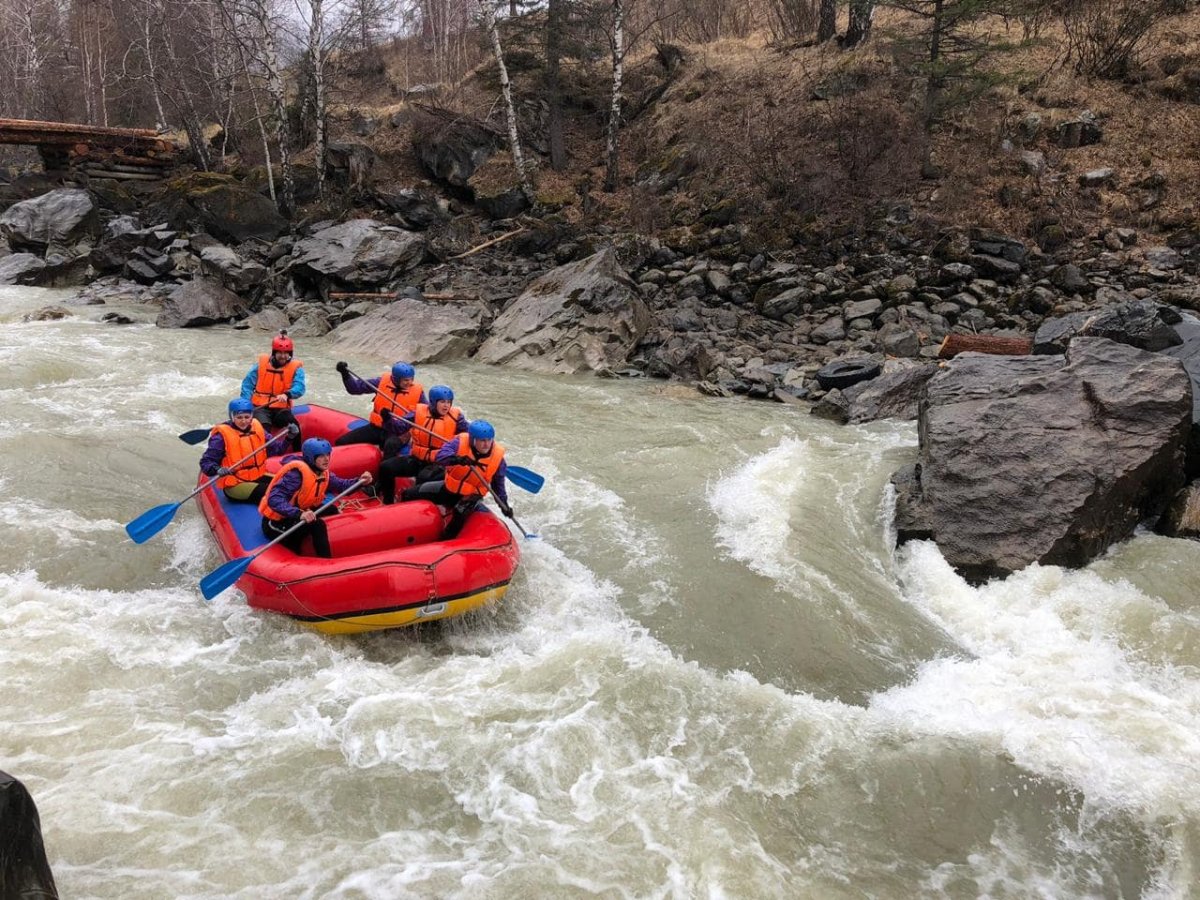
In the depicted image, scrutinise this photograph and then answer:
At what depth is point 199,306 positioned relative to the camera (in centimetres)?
1412

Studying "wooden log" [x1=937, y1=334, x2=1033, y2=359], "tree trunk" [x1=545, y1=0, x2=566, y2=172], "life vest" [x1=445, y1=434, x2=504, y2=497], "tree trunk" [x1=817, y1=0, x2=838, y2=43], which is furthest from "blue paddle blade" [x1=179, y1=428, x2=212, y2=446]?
"tree trunk" [x1=817, y1=0, x2=838, y2=43]

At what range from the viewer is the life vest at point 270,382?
7273mm

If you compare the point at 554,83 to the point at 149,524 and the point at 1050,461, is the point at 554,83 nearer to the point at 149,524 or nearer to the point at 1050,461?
the point at 1050,461

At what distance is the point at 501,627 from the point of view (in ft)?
17.4

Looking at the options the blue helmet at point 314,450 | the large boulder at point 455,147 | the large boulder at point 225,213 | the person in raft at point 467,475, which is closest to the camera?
the blue helmet at point 314,450

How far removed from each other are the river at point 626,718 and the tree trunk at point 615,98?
13.7 m

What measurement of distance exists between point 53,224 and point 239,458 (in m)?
16.3

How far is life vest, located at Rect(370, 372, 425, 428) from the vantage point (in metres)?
7.16

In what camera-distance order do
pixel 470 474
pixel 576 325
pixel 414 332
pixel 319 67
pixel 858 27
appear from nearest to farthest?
pixel 470 474 < pixel 576 325 < pixel 414 332 < pixel 319 67 < pixel 858 27

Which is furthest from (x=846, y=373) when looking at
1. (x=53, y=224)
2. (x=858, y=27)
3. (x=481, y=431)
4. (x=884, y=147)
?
(x=53, y=224)

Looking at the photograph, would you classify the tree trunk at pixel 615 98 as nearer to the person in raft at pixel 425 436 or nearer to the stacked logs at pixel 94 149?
the stacked logs at pixel 94 149

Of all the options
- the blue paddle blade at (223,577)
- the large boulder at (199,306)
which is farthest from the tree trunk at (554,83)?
the blue paddle blade at (223,577)

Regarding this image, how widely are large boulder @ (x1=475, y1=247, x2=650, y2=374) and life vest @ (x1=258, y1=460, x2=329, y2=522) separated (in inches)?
277

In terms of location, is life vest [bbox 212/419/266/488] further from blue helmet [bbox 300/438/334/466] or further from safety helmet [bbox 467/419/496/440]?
safety helmet [bbox 467/419/496/440]
